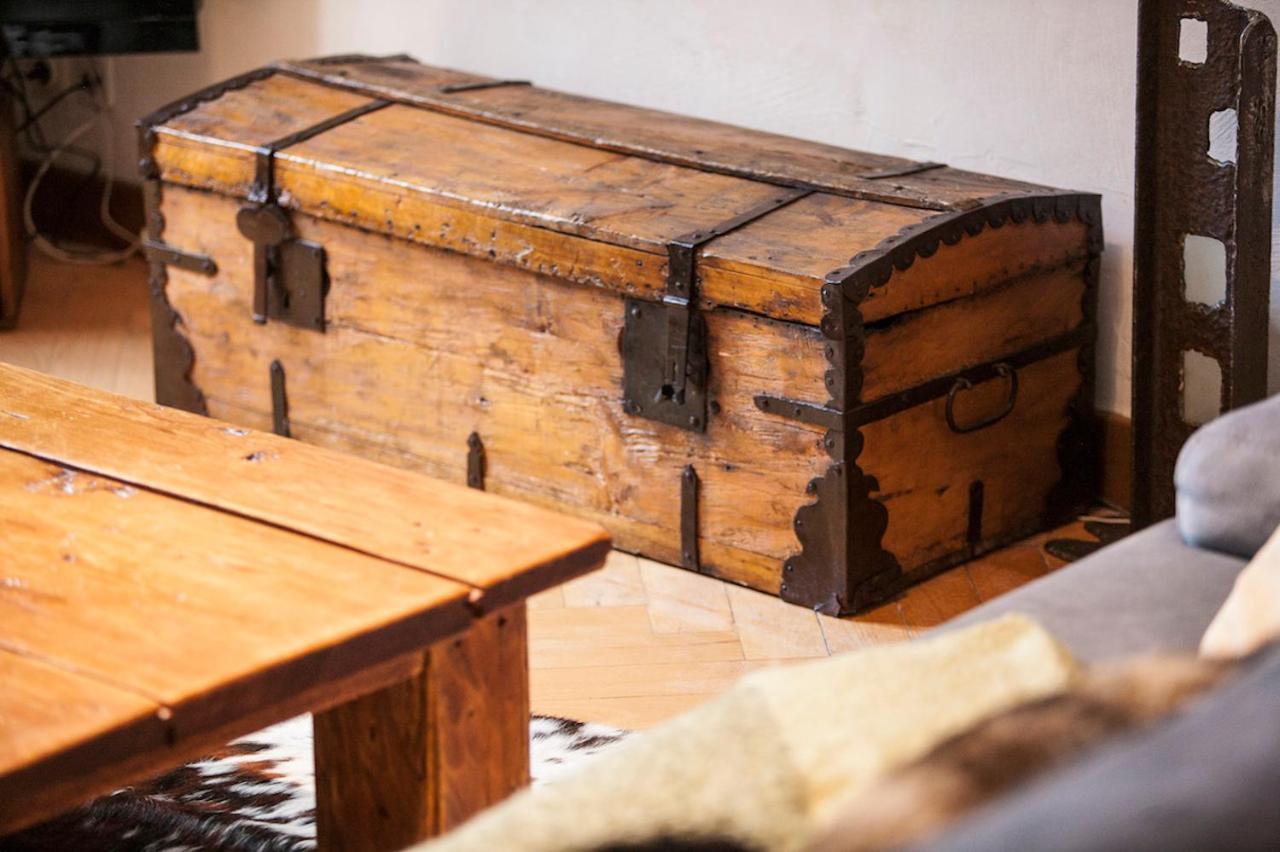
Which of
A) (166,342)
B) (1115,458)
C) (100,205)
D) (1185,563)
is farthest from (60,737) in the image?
(100,205)

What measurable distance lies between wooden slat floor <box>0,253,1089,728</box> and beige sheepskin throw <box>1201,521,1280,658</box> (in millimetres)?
1072

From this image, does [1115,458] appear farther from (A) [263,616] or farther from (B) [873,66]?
(A) [263,616]

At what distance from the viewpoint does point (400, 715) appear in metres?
1.47

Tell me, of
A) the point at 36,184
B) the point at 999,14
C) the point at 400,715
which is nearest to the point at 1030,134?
the point at 999,14

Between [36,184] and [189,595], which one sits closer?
[189,595]

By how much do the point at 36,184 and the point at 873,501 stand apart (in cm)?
290

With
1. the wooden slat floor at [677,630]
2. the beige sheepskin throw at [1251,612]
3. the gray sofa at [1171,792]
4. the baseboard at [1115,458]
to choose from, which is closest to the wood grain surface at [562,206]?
the baseboard at [1115,458]

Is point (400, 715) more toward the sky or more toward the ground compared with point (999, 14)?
more toward the ground

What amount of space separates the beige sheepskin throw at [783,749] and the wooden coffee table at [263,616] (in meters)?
0.43

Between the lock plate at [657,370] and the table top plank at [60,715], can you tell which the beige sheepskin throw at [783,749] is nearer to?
the table top plank at [60,715]

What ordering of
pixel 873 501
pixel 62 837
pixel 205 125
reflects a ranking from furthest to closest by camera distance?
pixel 205 125, pixel 873 501, pixel 62 837

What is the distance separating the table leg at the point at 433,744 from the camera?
4.75 feet

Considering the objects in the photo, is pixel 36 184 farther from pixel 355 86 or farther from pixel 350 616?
pixel 350 616

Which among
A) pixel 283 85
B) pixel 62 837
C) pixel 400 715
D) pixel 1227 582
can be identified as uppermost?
pixel 283 85
